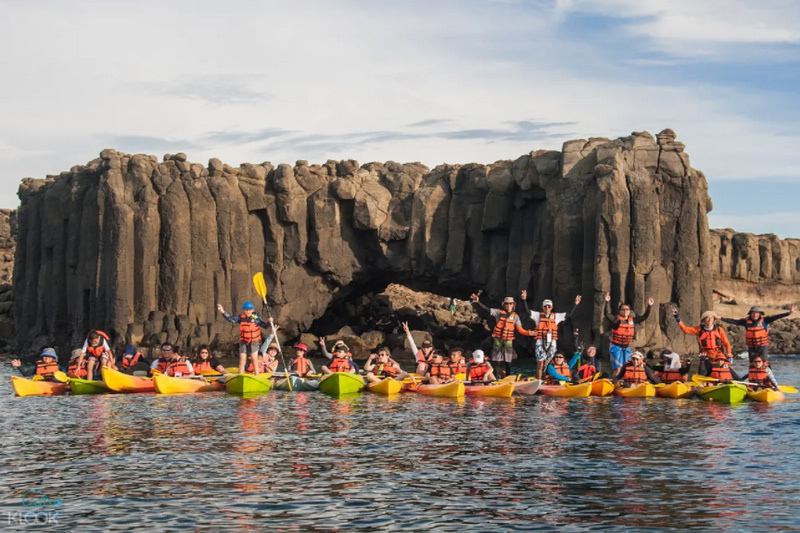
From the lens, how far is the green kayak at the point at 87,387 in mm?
35000

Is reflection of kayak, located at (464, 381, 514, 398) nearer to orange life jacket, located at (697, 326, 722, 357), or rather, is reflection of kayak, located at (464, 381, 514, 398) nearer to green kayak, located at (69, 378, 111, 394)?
orange life jacket, located at (697, 326, 722, 357)

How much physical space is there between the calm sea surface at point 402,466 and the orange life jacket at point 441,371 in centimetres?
324

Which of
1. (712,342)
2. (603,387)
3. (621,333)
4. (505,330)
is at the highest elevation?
(505,330)

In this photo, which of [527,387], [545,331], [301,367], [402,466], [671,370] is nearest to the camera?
[402,466]

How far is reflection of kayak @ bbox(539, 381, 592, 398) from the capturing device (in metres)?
33.1

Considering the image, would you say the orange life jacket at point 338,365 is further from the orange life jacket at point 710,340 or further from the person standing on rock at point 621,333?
the orange life jacket at point 710,340

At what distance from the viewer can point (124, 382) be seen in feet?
116

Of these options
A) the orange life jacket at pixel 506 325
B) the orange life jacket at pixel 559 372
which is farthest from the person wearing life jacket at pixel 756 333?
the orange life jacket at pixel 506 325

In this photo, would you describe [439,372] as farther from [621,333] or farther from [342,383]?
[621,333]

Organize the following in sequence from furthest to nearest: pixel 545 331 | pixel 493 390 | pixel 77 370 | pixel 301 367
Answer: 1. pixel 301 367
2. pixel 545 331
3. pixel 77 370
4. pixel 493 390

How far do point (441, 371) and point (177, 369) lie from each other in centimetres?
865

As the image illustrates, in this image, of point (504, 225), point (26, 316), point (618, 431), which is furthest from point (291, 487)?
point (26, 316)

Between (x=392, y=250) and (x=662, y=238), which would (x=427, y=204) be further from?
(x=662, y=238)

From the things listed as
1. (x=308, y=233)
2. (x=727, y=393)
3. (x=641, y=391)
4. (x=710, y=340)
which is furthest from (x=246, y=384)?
(x=308, y=233)
